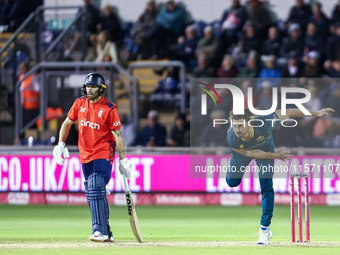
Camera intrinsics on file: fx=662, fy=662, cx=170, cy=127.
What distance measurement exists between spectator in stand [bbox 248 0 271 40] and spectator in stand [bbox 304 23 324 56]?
1.15 metres

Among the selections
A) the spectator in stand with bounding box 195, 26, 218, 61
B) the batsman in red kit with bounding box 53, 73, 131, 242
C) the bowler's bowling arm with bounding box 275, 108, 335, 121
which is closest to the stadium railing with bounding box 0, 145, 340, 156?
the spectator in stand with bounding box 195, 26, 218, 61

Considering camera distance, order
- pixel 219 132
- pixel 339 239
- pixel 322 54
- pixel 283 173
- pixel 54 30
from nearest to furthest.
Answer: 1. pixel 339 239
2. pixel 283 173
3. pixel 219 132
4. pixel 322 54
5. pixel 54 30

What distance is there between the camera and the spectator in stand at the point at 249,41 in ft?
57.7

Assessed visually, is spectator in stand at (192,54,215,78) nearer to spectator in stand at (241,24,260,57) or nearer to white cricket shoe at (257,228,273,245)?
spectator in stand at (241,24,260,57)

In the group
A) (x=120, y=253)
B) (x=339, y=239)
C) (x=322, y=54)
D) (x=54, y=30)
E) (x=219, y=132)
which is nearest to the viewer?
(x=120, y=253)

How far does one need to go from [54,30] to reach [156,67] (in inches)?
133

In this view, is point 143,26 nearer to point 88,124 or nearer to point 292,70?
point 292,70

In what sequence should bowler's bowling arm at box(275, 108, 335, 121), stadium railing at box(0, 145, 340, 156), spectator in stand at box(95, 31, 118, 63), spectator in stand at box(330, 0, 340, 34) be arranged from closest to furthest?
bowler's bowling arm at box(275, 108, 335, 121) → stadium railing at box(0, 145, 340, 156) → spectator in stand at box(330, 0, 340, 34) → spectator in stand at box(95, 31, 118, 63)

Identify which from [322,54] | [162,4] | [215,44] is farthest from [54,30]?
[322,54]

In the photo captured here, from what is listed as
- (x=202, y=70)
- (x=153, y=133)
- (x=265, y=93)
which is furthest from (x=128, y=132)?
(x=265, y=93)

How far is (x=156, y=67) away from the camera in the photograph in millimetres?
17531

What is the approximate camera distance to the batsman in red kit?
8.49 metres

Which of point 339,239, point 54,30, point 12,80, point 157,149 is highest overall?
point 54,30

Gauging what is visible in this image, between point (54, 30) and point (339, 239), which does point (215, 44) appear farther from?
point (339, 239)
